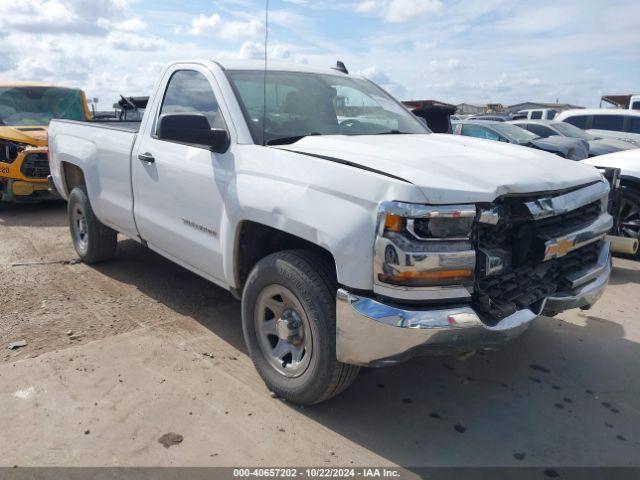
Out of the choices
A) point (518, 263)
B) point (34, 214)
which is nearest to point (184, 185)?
point (518, 263)

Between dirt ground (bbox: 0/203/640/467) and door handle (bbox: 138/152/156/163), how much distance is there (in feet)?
4.06

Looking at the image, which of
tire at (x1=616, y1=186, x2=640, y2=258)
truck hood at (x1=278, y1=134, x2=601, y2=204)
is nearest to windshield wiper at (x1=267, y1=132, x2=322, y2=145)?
truck hood at (x1=278, y1=134, x2=601, y2=204)

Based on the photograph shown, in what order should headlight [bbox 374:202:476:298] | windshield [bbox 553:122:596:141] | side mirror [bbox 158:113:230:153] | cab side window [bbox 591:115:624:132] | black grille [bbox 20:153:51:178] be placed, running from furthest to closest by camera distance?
cab side window [bbox 591:115:624:132] → windshield [bbox 553:122:596:141] → black grille [bbox 20:153:51:178] → side mirror [bbox 158:113:230:153] → headlight [bbox 374:202:476:298]

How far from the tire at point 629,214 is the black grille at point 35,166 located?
25.0ft

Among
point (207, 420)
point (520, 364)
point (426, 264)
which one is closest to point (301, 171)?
point (426, 264)

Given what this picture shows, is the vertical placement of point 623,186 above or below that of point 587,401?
above

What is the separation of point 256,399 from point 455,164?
1.74 m

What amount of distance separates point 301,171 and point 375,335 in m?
0.93

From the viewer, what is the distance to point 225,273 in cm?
348

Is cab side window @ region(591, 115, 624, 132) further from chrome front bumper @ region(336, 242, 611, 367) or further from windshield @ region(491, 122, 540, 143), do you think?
chrome front bumper @ region(336, 242, 611, 367)

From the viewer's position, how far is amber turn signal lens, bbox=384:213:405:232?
2453 millimetres

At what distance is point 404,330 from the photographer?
2.46 m

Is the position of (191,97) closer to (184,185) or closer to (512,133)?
(184,185)

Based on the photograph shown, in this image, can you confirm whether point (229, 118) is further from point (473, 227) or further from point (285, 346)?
point (473, 227)
